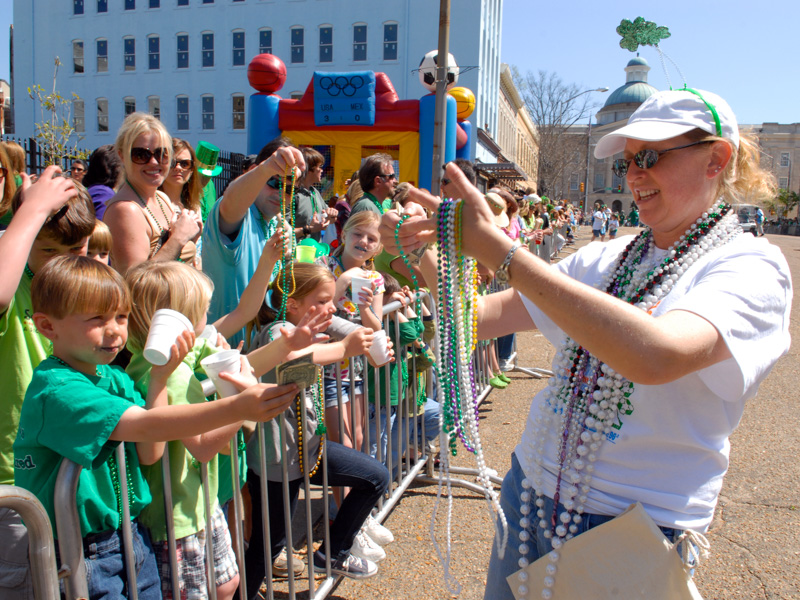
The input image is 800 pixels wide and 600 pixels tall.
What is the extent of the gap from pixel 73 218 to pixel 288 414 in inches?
43.9

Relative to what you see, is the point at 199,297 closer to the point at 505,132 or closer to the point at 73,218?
the point at 73,218

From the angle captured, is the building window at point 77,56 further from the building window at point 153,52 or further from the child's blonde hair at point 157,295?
the child's blonde hair at point 157,295

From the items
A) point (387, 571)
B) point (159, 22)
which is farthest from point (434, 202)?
point (159, 22)

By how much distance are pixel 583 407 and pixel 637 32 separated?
8.98 feet

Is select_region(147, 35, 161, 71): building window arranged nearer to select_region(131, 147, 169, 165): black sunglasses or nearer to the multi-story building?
the multi-story building

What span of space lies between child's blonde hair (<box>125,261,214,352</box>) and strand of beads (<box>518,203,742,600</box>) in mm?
1174

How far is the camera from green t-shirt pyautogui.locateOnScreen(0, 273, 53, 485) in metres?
2.03

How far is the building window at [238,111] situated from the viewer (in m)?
33.9

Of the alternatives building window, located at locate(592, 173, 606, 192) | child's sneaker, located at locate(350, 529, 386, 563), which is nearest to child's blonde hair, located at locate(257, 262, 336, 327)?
child's sneaker, located at locate(350, 529, 386, 563)

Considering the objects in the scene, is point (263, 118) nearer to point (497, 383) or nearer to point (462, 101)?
point (462, 101)

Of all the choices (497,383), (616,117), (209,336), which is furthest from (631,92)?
(209,336)

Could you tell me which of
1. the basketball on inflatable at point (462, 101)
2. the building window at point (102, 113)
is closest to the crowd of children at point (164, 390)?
the basketball on inflatable at point (462, 101)

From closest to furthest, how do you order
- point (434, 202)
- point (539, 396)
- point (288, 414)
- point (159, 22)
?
point (434, 202) < point (539, 396) < point (288, 414) < point (159, 22)

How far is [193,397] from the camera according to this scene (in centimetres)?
198
